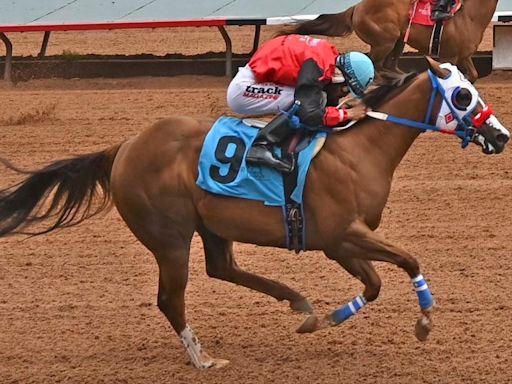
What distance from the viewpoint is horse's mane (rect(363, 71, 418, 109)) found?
19.1 feet

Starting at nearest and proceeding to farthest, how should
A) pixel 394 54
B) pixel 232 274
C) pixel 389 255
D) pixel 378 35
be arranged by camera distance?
pixel 389 255 → pixel 232 274 → pixel 378 35 → pixel 394 54

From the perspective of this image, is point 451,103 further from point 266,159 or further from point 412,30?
point 412,30

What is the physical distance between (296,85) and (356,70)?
32 cm

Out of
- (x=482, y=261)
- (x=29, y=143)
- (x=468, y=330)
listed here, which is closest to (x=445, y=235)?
(x=482, y=261)

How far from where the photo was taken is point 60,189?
6.22 m

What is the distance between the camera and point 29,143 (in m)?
11.2

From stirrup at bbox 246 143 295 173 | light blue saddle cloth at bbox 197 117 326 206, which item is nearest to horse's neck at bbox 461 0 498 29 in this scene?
light blue saddle cloth at bbox 197 117 326 206

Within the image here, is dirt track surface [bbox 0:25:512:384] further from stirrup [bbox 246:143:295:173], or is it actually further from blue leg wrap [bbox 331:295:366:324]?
stirrup [bbox 246:143:295:173]

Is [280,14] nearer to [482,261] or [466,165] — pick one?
[466,165]

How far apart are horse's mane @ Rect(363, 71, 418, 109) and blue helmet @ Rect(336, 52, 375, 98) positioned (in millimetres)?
59

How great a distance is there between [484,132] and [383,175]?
0.55 metres

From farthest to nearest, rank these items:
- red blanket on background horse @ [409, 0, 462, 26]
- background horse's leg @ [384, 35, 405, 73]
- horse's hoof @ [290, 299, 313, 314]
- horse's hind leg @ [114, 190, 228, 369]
Answer: 1. background horse's leg @ [384, 35, 405, 73]
2. red blanket on background horse @ [409, 0, 462, 26]
3. horse's hoof @ [290, 299, 313, 314]
4. horse's hind leg @ [114, 190, 228, 369]

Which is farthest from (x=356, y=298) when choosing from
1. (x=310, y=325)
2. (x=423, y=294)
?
(x=423, y=294)

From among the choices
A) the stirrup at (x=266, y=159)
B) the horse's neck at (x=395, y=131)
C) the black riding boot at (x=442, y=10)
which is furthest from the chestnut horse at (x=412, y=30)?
the stirrup at (x=266, y=159)
